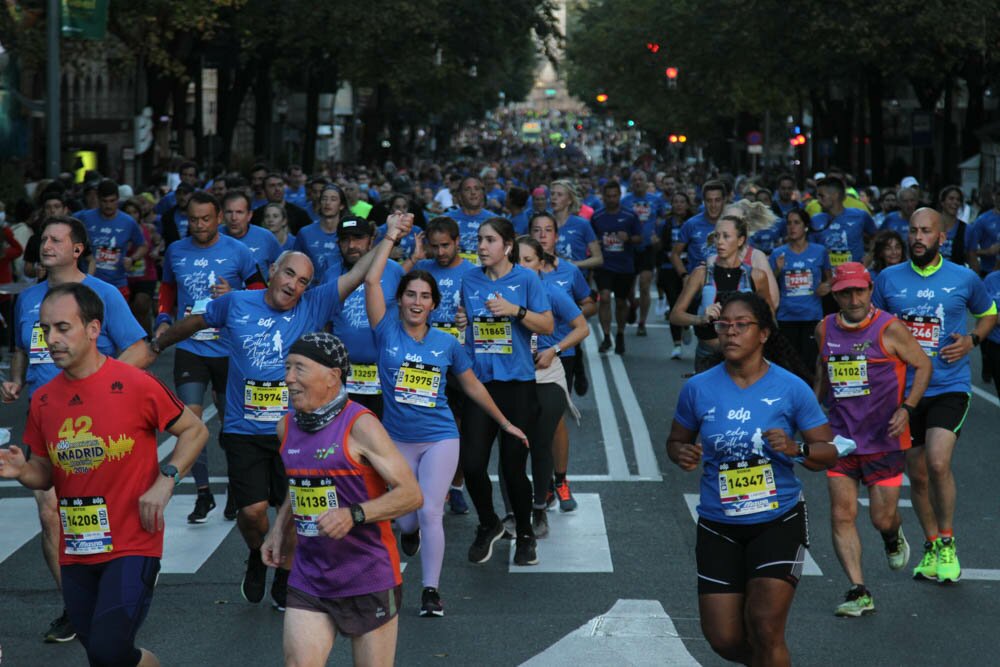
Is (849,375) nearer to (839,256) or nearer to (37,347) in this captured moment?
(37,347)

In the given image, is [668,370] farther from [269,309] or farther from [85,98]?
[85,98]

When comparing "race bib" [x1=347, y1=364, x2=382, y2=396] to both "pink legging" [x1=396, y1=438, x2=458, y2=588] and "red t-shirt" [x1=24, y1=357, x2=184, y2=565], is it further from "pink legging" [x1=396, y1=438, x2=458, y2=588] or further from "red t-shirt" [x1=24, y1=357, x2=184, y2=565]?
"red t-shirt" [x1=24, y1=357, x2=184, y2=565]

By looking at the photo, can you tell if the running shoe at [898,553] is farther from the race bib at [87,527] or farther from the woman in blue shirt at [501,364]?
the race bib at [87,527]

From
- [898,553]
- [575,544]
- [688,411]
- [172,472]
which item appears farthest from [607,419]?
[172,472]

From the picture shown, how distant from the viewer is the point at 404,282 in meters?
9.09

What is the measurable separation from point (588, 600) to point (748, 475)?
250 centimetres

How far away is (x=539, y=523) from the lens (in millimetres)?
10680

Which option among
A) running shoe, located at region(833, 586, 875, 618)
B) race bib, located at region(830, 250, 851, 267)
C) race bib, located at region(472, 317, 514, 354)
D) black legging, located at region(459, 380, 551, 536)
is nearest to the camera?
running shoe, located at region(833, 586, 875, 618)

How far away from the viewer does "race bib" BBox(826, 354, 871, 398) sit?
8.86m

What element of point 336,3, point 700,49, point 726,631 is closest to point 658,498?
point 726,631

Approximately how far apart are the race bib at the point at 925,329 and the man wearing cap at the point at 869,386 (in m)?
1.23

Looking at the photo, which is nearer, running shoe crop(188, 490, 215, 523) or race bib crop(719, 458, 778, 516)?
race bib crop(719, 458, 778, 516)

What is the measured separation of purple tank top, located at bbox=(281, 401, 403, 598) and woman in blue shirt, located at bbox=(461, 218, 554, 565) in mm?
3608

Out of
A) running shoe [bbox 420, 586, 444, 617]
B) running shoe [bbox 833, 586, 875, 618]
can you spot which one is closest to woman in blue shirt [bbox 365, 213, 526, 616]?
running shoe [bbox 420, 586, 444, 617]
